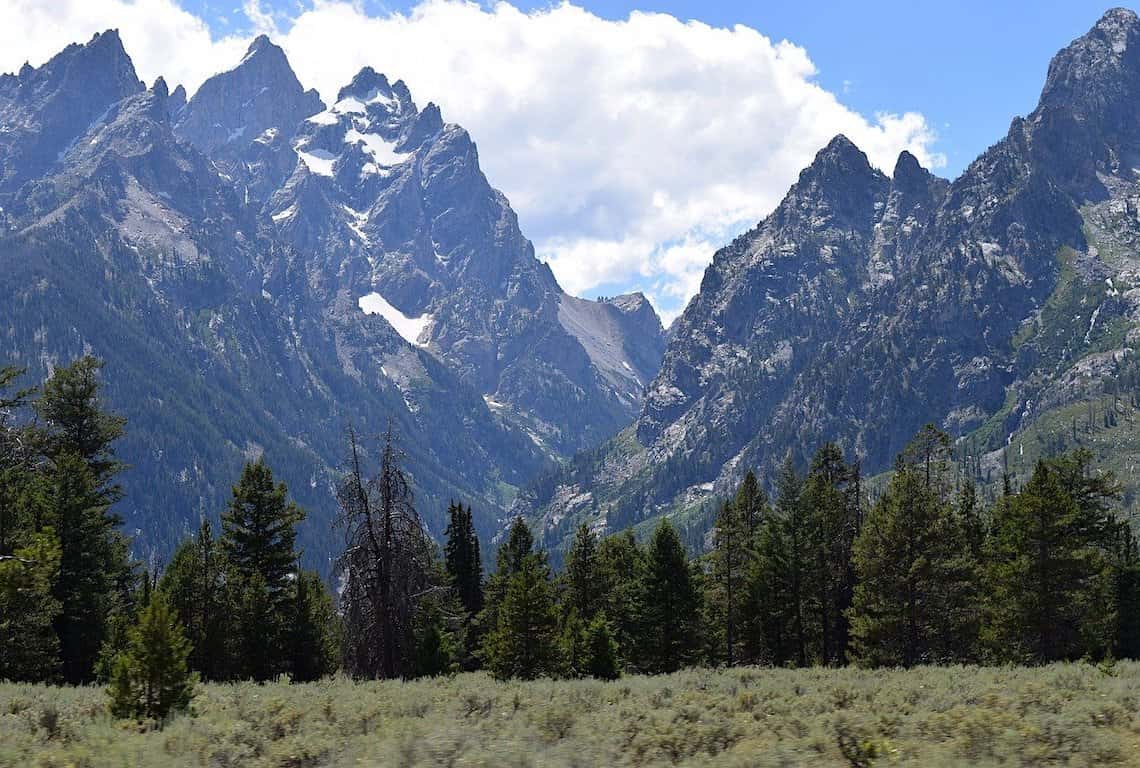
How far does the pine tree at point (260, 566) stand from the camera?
38094 mm

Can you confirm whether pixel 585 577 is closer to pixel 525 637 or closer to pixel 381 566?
pixel 525 637

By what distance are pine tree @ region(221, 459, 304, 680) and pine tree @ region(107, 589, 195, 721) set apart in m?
21.0

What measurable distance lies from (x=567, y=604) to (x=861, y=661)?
63.0 ft

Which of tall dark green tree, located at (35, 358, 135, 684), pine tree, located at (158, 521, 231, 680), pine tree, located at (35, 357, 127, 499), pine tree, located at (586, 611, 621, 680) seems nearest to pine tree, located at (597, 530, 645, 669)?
pine tree, located at (586, 611, 621, 680)

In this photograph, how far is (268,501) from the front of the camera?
41875 mm

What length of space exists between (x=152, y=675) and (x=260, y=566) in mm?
24720

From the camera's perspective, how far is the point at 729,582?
53406 mm

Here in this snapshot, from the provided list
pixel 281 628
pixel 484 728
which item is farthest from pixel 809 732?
pixel 281 628

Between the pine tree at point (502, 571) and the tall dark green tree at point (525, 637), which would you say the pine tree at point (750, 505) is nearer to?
the pine tree at point (502, 571)

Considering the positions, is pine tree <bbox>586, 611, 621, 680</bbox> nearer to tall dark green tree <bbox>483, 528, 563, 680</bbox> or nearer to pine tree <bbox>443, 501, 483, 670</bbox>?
tall dark green tree <bbox>483, 528, 563, 680</bbox>

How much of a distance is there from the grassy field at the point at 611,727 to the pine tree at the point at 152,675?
0.64m

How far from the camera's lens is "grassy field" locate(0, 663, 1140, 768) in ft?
40.2

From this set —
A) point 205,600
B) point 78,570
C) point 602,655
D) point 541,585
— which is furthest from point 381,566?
point 78,570

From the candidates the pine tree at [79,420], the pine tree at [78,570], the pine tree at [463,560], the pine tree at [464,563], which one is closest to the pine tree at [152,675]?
the pine tree at [78,570]
